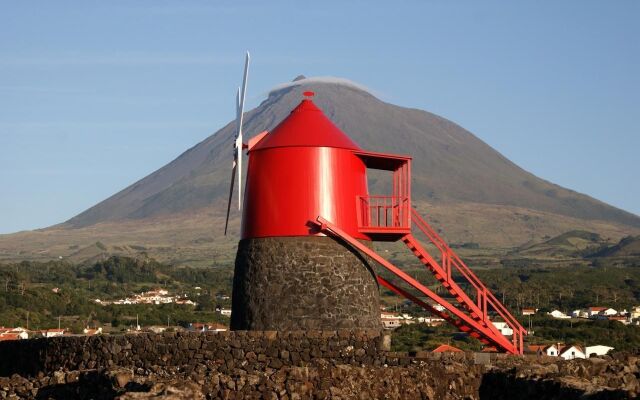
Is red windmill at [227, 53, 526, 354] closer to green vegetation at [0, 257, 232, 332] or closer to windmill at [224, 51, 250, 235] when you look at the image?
windmill at [224, 51, 250, 235]

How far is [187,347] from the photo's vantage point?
2202 centimetres

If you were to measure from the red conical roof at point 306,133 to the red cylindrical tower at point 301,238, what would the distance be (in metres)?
0.02

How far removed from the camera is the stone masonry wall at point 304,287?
79.3 feet

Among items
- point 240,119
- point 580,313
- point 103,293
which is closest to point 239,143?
point 240,119

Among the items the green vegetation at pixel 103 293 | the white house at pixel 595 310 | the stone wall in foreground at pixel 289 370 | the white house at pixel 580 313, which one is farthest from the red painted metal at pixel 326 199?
the white house at pixel 595 310

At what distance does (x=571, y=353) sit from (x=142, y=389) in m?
35.7

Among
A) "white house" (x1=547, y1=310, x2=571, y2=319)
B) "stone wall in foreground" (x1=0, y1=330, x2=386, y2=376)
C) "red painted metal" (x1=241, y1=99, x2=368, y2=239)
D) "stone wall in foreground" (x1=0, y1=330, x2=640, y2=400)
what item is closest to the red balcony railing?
"red painted metal" (x1=241, y1=99, x2=368, y2=239)

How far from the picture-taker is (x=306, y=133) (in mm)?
25500

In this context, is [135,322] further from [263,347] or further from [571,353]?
[263,347]

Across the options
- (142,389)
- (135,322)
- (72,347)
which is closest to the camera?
(142,389)

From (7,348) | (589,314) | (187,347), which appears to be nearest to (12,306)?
(589,314)

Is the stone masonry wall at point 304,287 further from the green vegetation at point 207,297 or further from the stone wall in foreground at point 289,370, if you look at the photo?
the green vegetation at point 207,297

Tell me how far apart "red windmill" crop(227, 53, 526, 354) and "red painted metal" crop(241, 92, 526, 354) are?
2cm

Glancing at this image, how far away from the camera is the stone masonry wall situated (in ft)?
79.3
